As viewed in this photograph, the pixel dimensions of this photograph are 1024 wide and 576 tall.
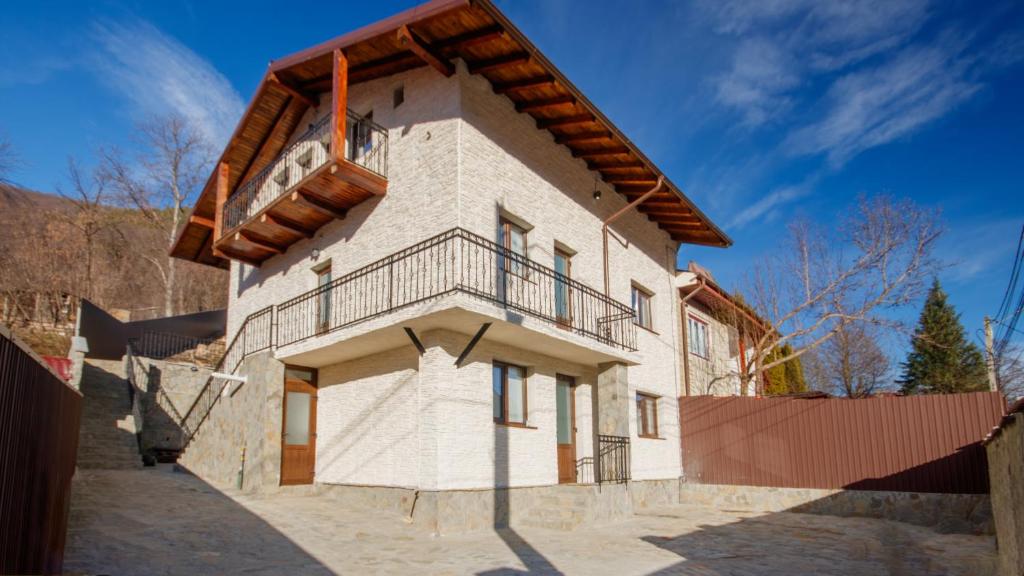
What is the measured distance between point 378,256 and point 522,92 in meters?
4.08

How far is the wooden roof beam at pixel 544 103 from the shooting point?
12.0m

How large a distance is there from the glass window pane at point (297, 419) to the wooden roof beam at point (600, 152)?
7716mm

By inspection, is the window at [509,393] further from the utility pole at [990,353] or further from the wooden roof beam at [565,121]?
the utility pole at [990,353]

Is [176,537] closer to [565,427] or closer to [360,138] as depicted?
[565,427]

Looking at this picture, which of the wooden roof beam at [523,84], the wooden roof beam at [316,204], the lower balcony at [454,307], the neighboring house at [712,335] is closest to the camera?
the lower balcony at [454,307]

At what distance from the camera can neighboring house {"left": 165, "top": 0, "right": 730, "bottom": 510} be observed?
33.5ft

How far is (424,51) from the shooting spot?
10523 mm

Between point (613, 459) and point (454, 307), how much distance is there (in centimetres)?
583

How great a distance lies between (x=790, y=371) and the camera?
2561cm

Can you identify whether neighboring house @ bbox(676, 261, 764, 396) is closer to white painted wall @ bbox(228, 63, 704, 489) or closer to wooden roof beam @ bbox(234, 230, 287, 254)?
white painted wall @ bbox(228, 63, 704, 489)

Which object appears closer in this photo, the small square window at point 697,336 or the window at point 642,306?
the window at point 642,306

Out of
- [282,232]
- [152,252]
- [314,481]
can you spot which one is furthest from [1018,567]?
[152,252]

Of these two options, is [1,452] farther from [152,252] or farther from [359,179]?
[152,252]

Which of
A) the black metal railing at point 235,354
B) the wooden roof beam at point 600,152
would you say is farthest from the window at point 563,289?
the black metal railing at point 235,354
